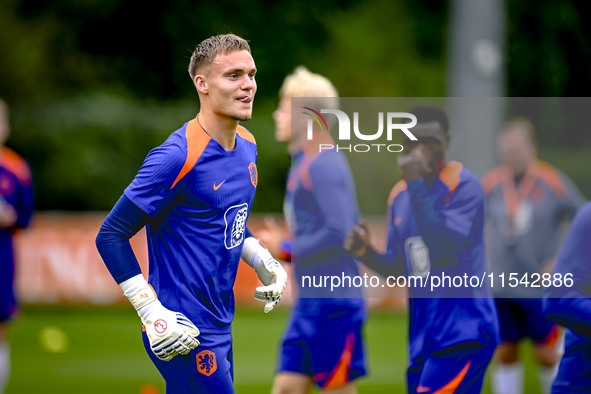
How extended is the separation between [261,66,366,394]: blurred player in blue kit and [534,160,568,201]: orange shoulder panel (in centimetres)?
249

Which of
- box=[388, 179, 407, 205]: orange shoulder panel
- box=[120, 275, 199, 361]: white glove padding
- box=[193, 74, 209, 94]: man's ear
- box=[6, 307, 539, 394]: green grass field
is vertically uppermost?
box=[193, 74, 209, 94]: man's ear

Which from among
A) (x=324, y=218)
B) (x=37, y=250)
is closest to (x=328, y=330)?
(x=324, y=218)

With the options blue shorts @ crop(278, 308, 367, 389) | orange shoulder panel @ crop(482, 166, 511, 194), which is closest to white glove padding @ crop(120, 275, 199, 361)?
blue shorts @ crop(278, 308, 367, 389)

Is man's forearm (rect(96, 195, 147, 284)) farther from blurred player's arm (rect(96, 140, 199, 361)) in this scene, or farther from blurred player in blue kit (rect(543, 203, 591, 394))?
blurred player in blue kit (rect(543, 203, 591, 394))

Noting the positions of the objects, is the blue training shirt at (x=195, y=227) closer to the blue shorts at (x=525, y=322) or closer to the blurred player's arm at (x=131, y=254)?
the blurred player's arm at (x=131, y=254)

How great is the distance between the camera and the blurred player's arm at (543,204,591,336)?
331 centimetres

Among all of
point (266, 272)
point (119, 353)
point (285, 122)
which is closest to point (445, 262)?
point (266, 272)

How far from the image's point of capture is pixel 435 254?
3.66 meters

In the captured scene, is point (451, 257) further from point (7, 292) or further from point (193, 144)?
point (7, 292)

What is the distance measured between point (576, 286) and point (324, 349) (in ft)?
5.92

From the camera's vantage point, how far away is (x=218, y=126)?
3186 mm

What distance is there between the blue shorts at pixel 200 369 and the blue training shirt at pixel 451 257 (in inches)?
43.7

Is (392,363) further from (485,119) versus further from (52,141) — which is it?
(52,141)

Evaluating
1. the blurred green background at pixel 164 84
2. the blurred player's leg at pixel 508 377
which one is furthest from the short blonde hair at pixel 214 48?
the blurred green background at pixel 164 84
